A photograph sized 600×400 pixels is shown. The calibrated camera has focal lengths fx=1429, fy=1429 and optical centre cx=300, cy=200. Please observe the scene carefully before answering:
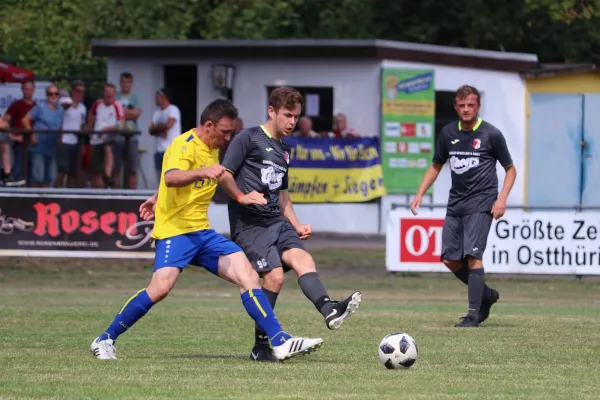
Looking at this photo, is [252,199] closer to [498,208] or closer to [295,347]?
[295,347]

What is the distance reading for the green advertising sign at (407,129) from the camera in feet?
90.2

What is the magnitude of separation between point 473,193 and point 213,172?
428 centimetres

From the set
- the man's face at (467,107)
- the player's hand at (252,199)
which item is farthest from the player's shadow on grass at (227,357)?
the man's face at (467,107)

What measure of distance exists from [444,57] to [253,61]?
12.4 ft

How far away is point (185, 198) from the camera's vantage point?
32.0 feet

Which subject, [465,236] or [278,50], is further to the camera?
[278,50]

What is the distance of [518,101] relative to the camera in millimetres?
29828

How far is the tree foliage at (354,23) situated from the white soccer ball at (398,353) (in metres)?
24.6

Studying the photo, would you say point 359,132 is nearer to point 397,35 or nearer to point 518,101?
point 518,101

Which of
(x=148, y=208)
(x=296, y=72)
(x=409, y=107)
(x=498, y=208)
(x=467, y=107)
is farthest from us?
(x=409, y=107)

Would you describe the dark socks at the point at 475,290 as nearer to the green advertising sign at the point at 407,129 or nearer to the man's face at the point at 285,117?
the man's face at the point at 285,117

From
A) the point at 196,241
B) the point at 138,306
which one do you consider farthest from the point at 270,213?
the point at 138,306

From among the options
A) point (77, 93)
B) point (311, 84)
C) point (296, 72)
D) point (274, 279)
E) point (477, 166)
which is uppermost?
point (296, 72)

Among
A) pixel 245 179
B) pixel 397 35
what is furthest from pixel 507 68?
pixel 245 179
